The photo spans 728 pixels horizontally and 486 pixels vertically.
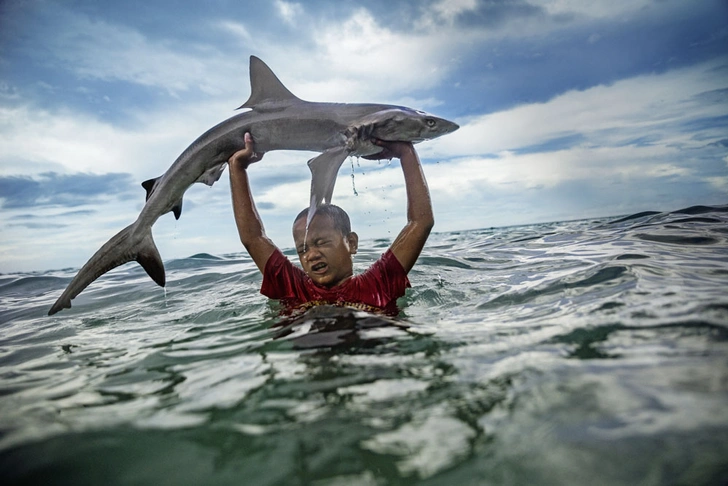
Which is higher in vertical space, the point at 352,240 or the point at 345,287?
the point at 352,240

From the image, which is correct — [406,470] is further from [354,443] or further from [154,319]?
[154,319]

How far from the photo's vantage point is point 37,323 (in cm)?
539

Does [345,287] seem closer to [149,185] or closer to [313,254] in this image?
[313,254]

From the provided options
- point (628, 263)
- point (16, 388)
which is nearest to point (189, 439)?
point (16, 388)

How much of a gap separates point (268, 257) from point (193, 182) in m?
1.06

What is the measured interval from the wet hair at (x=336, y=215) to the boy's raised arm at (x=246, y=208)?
1.32 feet

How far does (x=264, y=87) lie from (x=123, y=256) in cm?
213

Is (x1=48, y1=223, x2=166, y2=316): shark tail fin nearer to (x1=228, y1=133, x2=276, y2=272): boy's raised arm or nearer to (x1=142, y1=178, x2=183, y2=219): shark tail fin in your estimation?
(x1=142, y1=178, x2=183, y2=219): shark tail fin

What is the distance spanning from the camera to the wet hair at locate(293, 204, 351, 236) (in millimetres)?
4102

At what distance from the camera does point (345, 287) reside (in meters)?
4.06

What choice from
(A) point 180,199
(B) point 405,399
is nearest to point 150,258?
(A) point 180,199

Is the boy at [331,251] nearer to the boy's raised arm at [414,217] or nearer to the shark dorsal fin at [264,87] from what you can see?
the boy's raised arm at [414,217]

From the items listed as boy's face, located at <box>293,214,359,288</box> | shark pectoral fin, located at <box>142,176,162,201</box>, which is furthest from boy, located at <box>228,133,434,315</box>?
shark pectoral fin, located at <box>142,176,162,201</box>

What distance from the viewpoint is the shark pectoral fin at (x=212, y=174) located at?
4.19m
